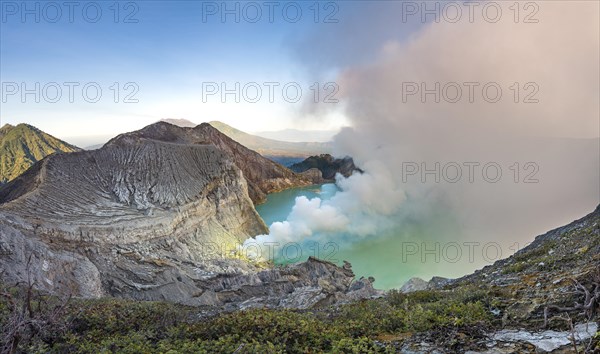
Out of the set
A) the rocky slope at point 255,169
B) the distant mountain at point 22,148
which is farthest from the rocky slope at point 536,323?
the distant mountain at point 22,148

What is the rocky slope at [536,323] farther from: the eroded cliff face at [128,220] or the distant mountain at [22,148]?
the distant mountain at [22,148]

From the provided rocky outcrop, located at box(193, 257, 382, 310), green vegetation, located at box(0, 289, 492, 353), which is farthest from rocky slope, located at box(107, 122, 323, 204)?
green vegetation, located at box(0, 289, 492, 353)

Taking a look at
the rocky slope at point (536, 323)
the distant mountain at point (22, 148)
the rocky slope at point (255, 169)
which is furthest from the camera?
the distant mountain at point (22, 148)

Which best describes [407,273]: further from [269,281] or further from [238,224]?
[238,224]

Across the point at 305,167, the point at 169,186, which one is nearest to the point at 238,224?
the point at 169,186

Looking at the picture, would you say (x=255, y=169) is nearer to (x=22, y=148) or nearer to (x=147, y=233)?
(x=147, y=233)

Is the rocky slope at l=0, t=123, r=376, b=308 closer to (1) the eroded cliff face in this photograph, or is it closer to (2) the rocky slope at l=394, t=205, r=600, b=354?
(1) the eroded cliff face
